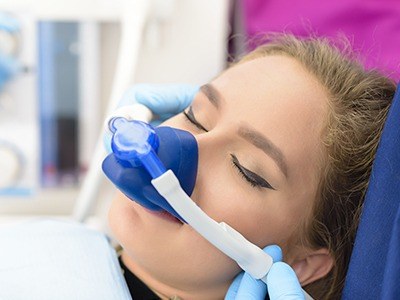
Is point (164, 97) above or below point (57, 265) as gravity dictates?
above

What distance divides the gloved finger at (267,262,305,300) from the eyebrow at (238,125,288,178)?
0.15 m

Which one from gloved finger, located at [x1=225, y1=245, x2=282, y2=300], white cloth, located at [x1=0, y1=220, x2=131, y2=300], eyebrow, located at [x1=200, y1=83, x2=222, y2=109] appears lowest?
white cloth, located at [x1=0, y1=220, x2=131, y2=300]

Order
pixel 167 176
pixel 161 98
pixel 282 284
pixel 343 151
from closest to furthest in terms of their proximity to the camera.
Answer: pixel 167 176 → pixel 282 284 → pixel 343 151 → pixel 161 98

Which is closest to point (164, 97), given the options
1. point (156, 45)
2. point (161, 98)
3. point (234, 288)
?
point (161, 98)

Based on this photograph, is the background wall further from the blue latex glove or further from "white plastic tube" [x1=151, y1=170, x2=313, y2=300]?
"white plastic tube" [x1=151, y1=170, x2=313, y2=300]

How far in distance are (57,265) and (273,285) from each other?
36 centimetres

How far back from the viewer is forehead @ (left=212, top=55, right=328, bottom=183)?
0.98 meters

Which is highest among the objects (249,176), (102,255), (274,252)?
(249,176)

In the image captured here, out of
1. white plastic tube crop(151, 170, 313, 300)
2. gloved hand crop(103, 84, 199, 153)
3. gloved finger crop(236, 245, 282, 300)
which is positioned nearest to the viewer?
white plastic tube crop(151, 170, 313, 300)

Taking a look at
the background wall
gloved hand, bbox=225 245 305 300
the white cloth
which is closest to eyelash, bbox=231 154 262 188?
gloved hand, bbox=225 245 305 300

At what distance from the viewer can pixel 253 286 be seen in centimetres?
94

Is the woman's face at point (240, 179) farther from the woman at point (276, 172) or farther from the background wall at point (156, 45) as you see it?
the background wall at point (156, 45)

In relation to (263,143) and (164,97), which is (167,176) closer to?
(263,143)

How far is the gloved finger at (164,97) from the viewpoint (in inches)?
49.1
